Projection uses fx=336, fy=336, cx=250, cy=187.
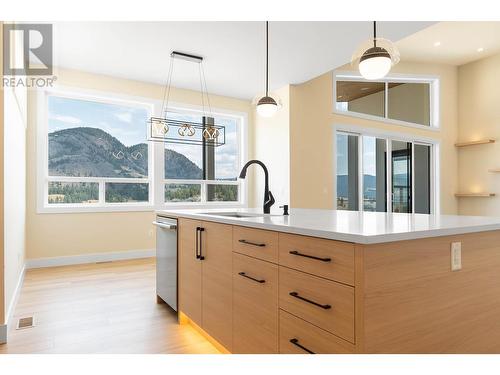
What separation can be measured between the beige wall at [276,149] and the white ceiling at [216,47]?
1.84 ft

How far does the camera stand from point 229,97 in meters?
6.07

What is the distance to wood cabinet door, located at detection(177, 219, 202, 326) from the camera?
7.50 ft

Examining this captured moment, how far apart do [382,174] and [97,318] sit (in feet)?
17.9

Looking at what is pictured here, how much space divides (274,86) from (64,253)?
13.1 ft

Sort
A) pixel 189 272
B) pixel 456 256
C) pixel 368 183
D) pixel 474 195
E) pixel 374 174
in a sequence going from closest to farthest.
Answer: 1. pixel 456 256
2. pixel 189 272
3. pixel 368 183
4. pixel 374 174
5. pixel 474 195

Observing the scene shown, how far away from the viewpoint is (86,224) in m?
4.82

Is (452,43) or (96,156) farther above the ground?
(452,43)

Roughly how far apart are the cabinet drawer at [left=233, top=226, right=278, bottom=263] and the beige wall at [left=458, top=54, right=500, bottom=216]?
7.16 m

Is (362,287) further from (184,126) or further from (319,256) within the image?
(184,126)

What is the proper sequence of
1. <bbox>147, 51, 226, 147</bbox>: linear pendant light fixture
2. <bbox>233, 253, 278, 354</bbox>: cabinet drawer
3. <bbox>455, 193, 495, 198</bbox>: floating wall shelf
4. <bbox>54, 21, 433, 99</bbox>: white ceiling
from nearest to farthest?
<bbox>233, 253, 278, 354</bbox>: cabinet drawer < <bbox>54, 21, 433, 99</bbox>: white ceiling < <bbox>147, 51, 226, 147</bbox>: linear pendant light fixture < <bbox>455, 193, 495, 198</bbox>: floating wall shelf

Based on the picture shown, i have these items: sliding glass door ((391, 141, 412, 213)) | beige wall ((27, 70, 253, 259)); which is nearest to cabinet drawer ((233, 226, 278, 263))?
beige wall ((27, 70, 253, 259))

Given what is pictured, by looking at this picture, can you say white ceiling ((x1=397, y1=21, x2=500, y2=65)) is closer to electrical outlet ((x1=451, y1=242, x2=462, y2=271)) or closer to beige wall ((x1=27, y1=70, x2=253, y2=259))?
beige wall ((x1=27, y1=70, x2=253, y2=259))

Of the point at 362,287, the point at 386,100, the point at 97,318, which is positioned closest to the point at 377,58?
the point at 362,287
